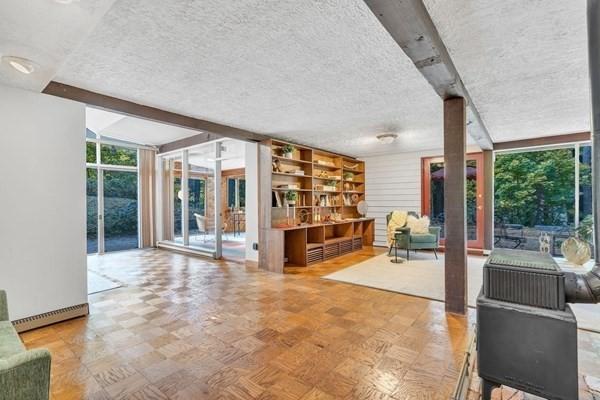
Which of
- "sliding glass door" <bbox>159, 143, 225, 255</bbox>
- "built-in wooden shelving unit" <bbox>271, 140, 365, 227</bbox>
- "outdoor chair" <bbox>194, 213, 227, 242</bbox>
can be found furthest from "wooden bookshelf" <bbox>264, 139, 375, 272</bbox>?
"outdoor chair" <bbox>194, 213, 227, 242</bbox>

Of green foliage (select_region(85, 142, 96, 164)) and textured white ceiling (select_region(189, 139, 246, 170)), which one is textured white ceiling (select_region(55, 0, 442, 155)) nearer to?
textured white ceiling (select_region(189, 139, 246, 170))

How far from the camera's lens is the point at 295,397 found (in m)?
1.67

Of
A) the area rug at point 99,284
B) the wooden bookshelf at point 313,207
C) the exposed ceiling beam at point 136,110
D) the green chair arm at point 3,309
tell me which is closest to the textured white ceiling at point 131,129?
the exposed ceiling beam at point 136,110

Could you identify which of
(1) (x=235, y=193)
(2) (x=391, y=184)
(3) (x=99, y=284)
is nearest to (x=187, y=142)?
(3) (x=99, y=284)

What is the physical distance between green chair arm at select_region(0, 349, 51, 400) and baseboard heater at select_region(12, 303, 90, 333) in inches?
78.7

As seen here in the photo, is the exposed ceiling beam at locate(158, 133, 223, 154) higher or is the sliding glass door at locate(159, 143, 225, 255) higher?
the exposed ceiling beam at locate(158, 133, 223, 154)

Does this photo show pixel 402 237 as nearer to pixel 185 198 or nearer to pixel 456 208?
pixel 456 208

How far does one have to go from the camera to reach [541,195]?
5609mm

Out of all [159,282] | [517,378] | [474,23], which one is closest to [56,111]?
[159,282]

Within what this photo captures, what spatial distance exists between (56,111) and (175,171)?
446cm

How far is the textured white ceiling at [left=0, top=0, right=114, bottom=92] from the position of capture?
1.47 meters

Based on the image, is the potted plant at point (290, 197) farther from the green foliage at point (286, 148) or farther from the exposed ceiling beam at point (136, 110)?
the exposed ceiling beam at point (136, 110)

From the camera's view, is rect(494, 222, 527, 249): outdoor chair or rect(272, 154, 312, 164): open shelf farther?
rect(494, 222, 527, 249): outdoor chair

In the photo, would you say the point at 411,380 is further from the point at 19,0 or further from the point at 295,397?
the point at 19,0
